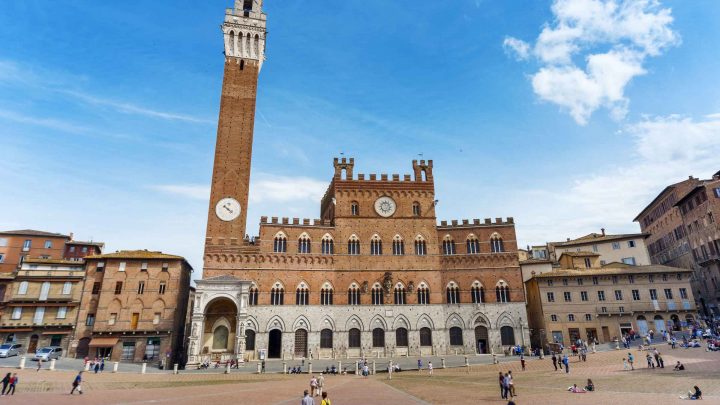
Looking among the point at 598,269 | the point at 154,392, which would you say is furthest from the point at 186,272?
the point at 598,269

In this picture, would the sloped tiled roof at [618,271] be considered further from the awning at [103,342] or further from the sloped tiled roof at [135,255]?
the awning at [103,342]

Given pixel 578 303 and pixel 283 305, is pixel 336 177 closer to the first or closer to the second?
pixel 283 305

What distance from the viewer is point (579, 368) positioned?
27828mm

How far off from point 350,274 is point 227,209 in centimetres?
1480

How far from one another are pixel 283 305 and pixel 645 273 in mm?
38106

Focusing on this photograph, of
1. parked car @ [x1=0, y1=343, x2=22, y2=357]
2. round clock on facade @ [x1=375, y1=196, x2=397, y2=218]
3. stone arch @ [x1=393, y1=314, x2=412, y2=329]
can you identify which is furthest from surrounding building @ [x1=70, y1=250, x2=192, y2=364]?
stone arch @ [x1=393, y1=314, x2=412, y2=329]

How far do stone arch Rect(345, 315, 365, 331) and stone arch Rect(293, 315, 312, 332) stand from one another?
12.8 feet

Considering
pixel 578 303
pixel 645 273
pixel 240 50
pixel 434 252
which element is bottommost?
pixel 578 303

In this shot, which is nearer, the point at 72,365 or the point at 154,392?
the point at 154,392

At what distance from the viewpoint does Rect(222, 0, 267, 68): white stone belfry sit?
4697 centimetres

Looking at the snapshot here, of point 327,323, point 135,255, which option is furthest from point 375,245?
Result: point 135,255

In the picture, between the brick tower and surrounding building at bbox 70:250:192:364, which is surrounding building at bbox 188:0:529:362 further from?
surrounding building at bbox 70:250:192:364

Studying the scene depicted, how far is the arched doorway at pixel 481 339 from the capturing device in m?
40.4

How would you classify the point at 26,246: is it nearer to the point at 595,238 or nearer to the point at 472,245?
the point at 472,245
